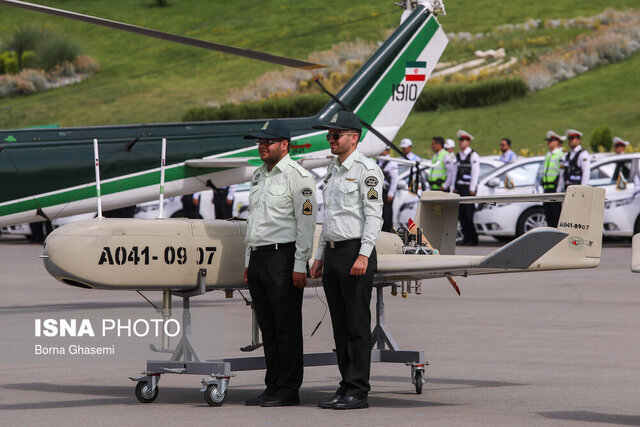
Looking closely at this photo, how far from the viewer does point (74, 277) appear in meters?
8.15

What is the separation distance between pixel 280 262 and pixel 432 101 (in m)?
45.7

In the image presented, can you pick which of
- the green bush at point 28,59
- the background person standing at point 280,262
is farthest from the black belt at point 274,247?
the green bush at point 28,59

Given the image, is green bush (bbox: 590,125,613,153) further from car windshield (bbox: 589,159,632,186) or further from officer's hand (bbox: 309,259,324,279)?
officer's hand (bbox: 309,259,324,279)

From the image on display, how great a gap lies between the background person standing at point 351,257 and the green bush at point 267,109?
145 ft

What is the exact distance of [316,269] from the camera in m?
8.16

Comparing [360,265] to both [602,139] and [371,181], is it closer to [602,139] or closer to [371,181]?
[371,181]

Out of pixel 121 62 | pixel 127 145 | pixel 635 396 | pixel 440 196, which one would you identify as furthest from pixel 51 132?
pixel 121 62

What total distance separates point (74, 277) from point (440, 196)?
126 inches

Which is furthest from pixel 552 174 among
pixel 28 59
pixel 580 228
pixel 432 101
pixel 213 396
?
pixel 28 59

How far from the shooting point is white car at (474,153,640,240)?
73.5 feet

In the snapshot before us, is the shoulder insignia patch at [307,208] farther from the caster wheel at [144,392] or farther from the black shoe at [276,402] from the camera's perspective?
the caster wheel at [144,392]

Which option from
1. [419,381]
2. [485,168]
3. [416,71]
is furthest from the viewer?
[485,168]

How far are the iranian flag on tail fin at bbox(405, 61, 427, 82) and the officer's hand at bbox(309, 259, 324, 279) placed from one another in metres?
9.46

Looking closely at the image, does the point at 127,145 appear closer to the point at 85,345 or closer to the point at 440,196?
the point at 85,345
